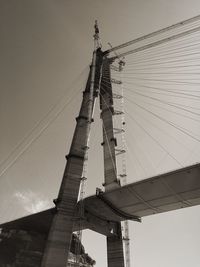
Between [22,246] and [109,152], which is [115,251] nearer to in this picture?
[109,152]

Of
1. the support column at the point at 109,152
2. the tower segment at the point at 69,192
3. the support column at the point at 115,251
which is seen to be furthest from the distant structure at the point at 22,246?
the tower segment at the point at 69,192

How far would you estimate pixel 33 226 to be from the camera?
37.5m

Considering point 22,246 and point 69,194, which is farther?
point 22,246

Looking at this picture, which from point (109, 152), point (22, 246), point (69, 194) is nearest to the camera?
point (69, 194)

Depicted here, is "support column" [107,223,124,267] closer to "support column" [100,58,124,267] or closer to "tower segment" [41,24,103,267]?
"support column" [100,58,124,267]

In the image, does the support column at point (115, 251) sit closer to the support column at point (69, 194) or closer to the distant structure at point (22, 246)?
the support column at point (69, 194)

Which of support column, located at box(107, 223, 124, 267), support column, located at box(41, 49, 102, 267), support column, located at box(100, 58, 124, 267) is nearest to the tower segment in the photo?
support column, located at box(41, 49, 102, 267)

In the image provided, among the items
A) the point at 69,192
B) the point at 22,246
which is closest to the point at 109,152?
the point at 69,192

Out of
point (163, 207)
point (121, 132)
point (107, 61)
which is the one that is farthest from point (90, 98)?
point (163, 207)

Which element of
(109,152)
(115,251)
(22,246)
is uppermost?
(109,152)

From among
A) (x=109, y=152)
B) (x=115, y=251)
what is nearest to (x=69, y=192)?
(x=115, y=251)

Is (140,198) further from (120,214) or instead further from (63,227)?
(63,227)

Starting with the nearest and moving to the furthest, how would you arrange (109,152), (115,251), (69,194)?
(69,194) → (115,251) → (109,152)

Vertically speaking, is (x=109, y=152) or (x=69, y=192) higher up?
(x=109, y=152)
